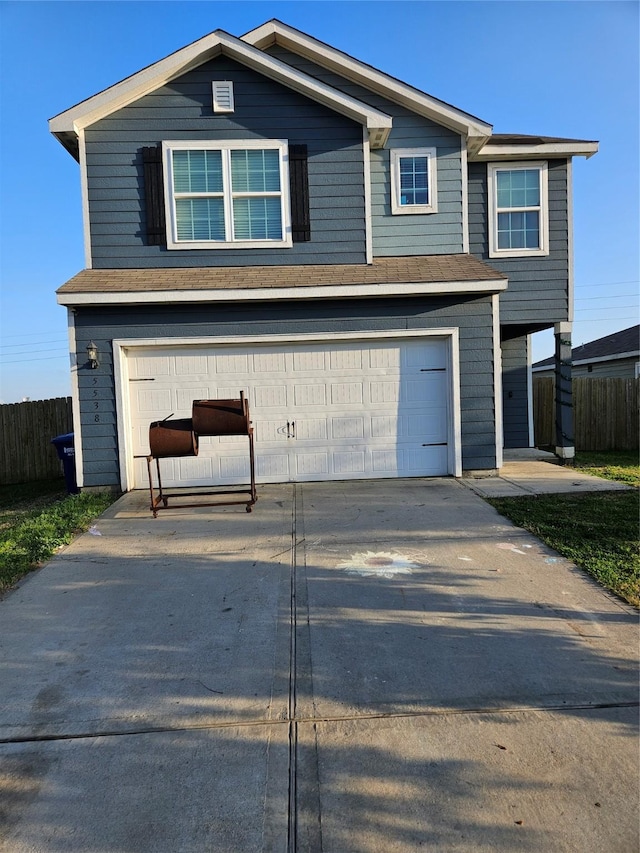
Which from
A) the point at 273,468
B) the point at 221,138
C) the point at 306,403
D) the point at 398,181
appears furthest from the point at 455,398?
the point at 221,138

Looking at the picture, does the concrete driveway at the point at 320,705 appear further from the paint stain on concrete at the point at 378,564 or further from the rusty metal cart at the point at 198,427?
the rusty metal cart at the point at 198,427

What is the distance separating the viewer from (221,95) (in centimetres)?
839

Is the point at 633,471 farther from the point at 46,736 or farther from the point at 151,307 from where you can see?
the point at 46,736

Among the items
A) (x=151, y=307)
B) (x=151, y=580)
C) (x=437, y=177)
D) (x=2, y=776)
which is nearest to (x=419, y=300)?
(x=437, y=177)

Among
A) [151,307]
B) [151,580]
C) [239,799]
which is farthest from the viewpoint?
[151,307]

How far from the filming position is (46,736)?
102 inches

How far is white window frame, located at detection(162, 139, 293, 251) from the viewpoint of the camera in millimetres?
8352

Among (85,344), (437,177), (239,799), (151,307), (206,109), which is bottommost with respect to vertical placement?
(239,799)

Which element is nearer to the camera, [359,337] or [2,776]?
[2,776]

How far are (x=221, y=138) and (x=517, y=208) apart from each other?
17.3 feet

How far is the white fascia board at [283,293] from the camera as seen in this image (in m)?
7.71

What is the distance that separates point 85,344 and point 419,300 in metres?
5.11

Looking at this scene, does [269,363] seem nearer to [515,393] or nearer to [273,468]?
[273,468]

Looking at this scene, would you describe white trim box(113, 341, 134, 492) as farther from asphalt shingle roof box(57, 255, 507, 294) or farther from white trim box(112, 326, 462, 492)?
asphalt shingle roof box(57, 255, 507, 294)
